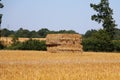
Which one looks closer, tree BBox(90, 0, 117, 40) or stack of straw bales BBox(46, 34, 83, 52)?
stack of straw bales BBox(46, 34, 83, 52)

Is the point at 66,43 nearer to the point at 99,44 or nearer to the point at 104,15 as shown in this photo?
the point at 99,44

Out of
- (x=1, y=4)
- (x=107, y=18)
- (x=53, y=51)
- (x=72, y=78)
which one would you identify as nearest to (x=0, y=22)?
(x=1, y=4)

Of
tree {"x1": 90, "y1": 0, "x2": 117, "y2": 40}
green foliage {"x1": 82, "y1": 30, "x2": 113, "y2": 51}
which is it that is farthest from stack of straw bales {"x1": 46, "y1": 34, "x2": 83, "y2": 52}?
tree {"x1": 90, "y1": 0, "x2": 117, "y2": 40}

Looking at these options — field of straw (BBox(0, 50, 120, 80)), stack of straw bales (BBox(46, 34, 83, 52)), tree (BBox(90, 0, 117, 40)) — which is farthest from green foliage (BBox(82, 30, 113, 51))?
field of straw (BBox(0, 50, 120, 80))

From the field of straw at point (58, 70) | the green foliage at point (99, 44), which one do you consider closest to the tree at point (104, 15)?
the green foliage at point (99, 44)

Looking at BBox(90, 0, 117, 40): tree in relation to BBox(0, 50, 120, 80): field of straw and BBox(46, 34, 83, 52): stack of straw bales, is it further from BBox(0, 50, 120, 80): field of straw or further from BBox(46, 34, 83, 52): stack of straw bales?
BBox(0, 50, 120, 80): field of straw

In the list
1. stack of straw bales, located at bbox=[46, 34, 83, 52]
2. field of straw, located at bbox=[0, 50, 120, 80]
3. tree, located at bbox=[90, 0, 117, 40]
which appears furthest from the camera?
tree, located at bbox=[90, 0, 117, 40]

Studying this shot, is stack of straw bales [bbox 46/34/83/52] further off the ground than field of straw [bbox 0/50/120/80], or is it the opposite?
stack of straw bales [bbox 46/34/83/52]

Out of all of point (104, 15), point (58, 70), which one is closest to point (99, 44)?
point (104, 15)

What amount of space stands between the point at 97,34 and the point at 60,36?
2371cm

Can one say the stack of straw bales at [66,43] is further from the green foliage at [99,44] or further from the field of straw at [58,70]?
the green foliage at [99,44]

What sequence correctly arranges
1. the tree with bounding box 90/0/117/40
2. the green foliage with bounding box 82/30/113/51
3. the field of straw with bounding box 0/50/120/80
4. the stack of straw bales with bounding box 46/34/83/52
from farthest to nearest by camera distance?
the tree with bounding box 90/0/117/40, the green foliage with bounding box 82/30/113/51, the stack of straw bales with bounding box 46/34/83/52, the field of straw with bounding box 0/50/120/80

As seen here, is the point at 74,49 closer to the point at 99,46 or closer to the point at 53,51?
the point at 53,51

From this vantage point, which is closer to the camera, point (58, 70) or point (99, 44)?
point (58, 70)
